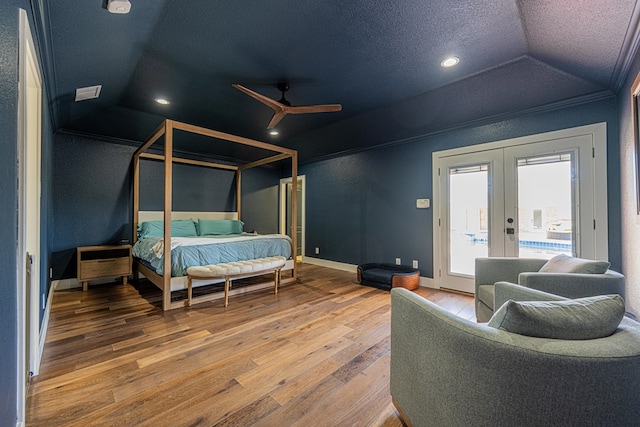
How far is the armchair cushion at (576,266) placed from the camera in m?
1.95

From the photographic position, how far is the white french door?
288cm

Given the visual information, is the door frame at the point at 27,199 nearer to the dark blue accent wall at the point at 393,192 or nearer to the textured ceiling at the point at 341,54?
the textured ceiling at the point at 341,54

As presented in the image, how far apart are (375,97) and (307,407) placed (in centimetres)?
327

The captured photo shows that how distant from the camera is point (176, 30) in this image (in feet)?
6.89

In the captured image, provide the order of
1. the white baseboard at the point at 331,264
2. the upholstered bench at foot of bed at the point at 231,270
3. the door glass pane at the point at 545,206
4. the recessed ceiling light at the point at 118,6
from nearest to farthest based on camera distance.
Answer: the recessed ceiling light at the point at 118,6
the door glass pane at the point at 545,206
the upholstered bench at foot of bed at the point at 231,270
the white baseboard at the point at 331,264

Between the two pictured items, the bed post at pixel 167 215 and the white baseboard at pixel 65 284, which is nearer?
the bed post at pixel 167 215

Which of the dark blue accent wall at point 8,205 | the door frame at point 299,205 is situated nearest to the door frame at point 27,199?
the dark blue accent wall at point 8,205

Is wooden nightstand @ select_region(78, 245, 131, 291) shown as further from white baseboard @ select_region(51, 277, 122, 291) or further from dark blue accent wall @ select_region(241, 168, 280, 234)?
dark blue accent wall @ select_region(241, 168, 280, 234)

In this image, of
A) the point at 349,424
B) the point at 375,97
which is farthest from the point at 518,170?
the point at 349,424

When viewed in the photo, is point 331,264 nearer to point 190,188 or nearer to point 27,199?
point 190,188

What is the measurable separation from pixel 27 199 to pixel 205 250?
6.41 ft

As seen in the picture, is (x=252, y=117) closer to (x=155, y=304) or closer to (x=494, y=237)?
(x=155, y=304)

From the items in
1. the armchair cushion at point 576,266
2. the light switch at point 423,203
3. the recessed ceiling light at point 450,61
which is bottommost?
the armchair cushion at point 576,266

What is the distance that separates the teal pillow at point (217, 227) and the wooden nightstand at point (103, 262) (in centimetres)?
120
